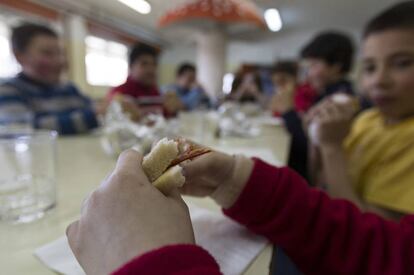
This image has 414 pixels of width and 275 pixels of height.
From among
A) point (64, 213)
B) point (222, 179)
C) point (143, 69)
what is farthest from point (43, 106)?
point (222, 179)

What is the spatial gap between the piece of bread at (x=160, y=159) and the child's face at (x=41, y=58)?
1084mm

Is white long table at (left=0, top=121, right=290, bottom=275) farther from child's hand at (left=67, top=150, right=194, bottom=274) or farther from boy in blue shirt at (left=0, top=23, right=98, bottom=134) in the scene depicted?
boy in blue shirt at (left=0, top=23, right=98, bottom=134)

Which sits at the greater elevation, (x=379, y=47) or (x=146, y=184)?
(x=379, y=47)

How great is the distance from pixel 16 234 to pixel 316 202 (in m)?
0.30

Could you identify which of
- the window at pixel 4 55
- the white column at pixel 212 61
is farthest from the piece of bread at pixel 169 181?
the window at pixel 4 55

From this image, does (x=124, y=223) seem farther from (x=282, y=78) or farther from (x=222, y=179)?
(x=282, y=78)

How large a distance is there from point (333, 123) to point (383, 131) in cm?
12

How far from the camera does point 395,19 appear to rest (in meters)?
0.51

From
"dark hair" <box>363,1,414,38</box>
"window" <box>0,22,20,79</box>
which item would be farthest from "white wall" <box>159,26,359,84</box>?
"dark hair" <box>363,1,414,38</box>

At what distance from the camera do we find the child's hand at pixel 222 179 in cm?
25

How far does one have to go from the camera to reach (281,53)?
5.32 meters

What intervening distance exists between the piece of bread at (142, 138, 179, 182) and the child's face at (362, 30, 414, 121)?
1.66ft

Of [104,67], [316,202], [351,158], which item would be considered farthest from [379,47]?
[104,67]

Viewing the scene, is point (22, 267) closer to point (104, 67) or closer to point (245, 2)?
point (245, 2)
